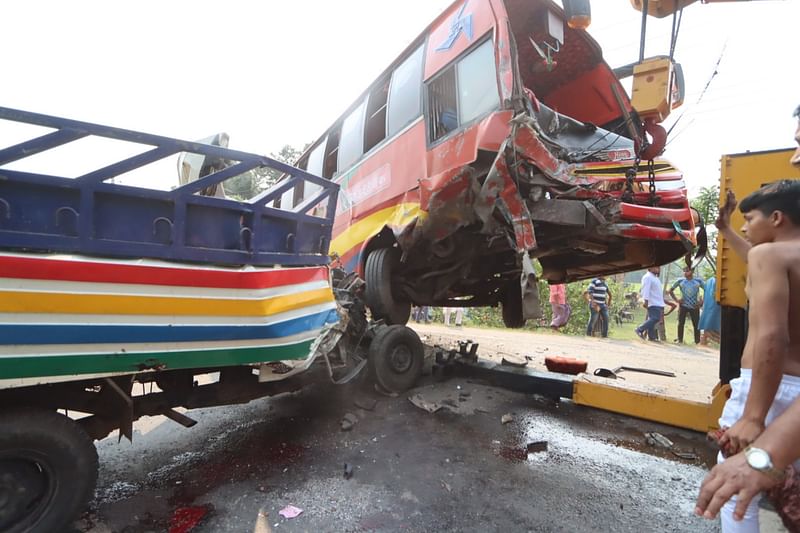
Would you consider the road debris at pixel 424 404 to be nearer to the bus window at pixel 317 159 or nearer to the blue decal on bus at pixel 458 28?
the blue decal on bus at pixel 458 28

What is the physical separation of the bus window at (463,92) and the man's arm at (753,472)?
259 centimetres

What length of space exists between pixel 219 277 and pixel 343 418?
186 centimetres

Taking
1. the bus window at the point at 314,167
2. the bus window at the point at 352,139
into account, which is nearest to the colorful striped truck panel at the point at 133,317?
the bus window at the point at 352,139

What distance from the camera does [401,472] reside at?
2434mm

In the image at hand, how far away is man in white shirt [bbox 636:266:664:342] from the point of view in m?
8.19

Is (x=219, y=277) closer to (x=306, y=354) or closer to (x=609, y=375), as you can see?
(x=306, y=354)

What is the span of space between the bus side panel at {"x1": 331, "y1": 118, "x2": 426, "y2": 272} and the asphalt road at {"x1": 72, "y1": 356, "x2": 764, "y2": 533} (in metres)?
1.78

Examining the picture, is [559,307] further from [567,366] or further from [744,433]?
[744,433]

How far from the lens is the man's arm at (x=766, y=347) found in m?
1.21

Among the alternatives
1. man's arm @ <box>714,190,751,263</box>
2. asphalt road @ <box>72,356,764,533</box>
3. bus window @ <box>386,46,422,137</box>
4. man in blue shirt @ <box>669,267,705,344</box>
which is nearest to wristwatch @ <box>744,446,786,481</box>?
asphalt road @ <box>72,356,764,533</box>

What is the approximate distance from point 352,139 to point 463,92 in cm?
227

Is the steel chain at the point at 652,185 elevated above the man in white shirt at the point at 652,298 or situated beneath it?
elevated above

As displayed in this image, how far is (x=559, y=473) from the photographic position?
246cm

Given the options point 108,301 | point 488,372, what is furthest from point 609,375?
point 108,301
